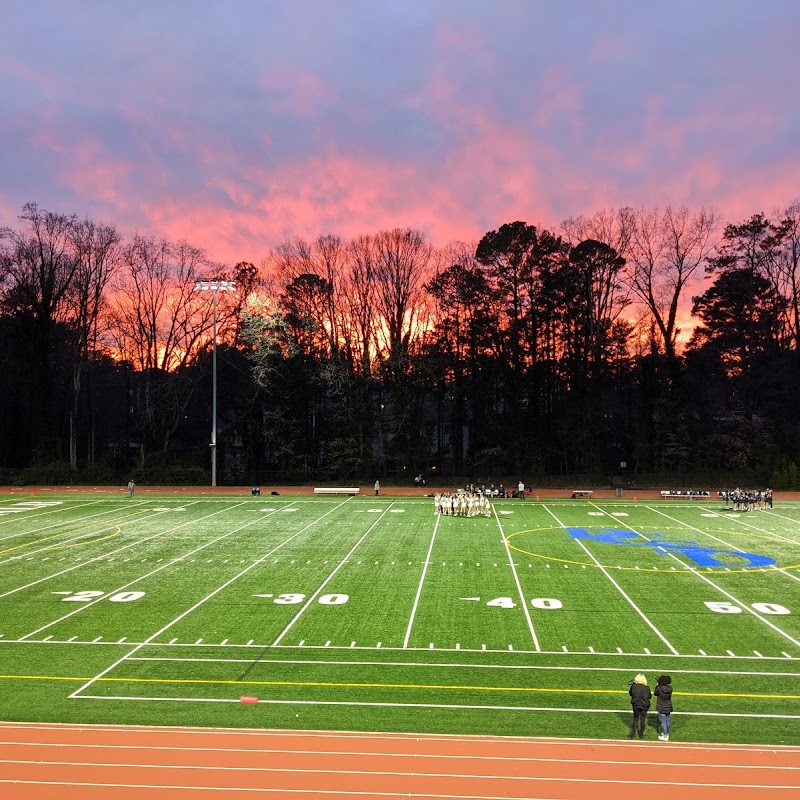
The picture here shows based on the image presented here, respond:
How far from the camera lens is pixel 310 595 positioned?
21.3 metres

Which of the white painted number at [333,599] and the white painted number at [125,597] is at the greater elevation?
the white painted number at [125,597]

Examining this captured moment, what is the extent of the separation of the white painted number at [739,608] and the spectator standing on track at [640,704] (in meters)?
8.55

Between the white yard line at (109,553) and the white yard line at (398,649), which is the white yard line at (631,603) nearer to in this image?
the white yard line at (398,649)

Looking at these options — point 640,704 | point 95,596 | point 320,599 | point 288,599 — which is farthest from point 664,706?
point 95,596

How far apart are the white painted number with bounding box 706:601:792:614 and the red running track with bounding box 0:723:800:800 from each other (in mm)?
8458

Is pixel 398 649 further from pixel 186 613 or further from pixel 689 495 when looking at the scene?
pixel 689 495

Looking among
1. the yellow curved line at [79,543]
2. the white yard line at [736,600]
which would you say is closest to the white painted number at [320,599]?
the white yard line at [736,600]

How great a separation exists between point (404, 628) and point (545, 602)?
15.2 ft

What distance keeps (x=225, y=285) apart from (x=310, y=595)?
35054 mm

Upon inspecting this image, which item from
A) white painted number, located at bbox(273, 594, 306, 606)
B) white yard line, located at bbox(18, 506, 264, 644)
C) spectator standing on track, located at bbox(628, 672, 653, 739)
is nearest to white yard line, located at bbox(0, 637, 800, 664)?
white yard line, located at bbox(18, 506, 264, 644)

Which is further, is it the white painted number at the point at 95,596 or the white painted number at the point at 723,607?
the white painted number at the point at 95,596

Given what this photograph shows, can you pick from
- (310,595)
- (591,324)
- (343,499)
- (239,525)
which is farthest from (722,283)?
(310,595)

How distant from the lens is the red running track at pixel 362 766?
1000cm

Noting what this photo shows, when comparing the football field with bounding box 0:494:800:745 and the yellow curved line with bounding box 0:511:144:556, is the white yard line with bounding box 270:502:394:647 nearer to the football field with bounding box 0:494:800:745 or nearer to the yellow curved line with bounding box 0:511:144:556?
the football field with bounding box 0:494:800:745
